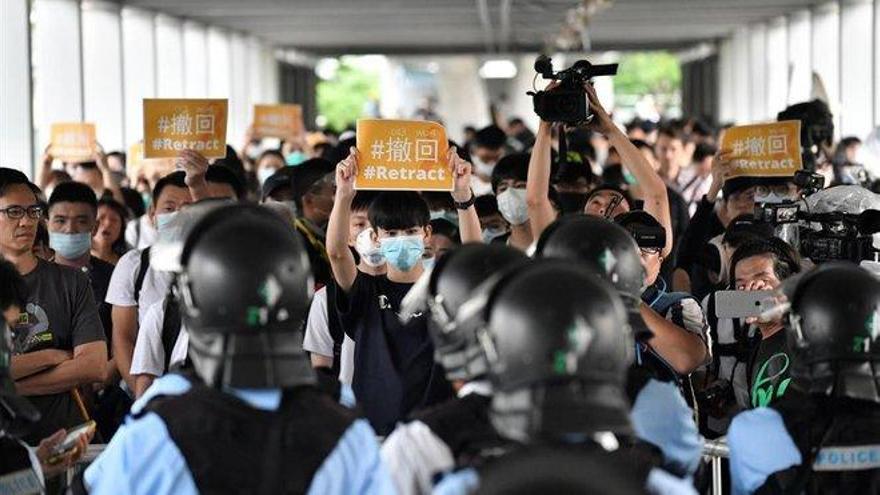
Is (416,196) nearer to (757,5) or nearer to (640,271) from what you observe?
(640,271)

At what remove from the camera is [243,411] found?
383cm

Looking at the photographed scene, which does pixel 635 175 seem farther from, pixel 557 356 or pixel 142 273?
pixel 557 356

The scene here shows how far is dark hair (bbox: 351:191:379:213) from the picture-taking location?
760 cm

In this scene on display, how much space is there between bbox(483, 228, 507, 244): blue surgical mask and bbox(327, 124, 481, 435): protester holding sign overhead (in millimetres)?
2572

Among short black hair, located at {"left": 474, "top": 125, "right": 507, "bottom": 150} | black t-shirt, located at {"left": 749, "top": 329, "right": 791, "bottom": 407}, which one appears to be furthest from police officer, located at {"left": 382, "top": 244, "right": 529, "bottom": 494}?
short black hair, located at {"left": 474, "top": 125, "right": 507, "bottom": 150}

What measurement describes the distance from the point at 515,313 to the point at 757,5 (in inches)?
1077

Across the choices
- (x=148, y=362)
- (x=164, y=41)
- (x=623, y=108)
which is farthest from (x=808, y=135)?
(x=623, y=108)

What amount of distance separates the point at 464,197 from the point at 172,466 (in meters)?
3.46

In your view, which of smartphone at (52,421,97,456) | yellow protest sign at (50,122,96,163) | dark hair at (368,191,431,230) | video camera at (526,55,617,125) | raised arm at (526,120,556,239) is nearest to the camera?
smartphone at (52,421,97,456)


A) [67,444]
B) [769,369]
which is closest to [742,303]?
[769,369]

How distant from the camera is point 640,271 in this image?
4.50m

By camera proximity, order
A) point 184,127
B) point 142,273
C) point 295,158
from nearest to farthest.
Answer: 1. point 142,273
2. point 184,127
3. point 295,158

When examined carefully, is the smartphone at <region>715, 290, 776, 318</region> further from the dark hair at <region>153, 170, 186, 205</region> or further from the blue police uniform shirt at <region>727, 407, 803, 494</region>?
the dark hair at <region>153, 170, 186, 205</region>

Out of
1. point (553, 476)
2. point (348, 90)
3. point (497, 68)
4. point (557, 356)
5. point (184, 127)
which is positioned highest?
point (348, 90)
